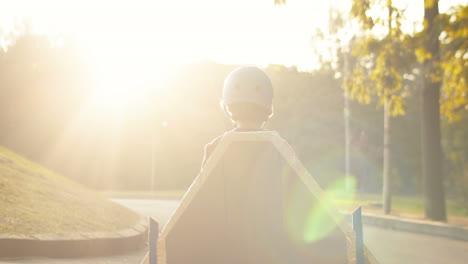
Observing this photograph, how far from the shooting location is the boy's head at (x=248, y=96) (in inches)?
155

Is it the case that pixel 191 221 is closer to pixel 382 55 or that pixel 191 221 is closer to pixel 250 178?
pixel 250 178

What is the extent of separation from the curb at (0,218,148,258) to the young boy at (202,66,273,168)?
16.0 ft

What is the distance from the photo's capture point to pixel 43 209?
1051 cm

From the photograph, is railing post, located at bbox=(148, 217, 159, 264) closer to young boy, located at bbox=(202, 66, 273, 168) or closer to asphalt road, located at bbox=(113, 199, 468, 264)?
young boy, located at bbox=(202, 66, 273, 168)

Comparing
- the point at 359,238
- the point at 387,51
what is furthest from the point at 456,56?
the point at 359,238

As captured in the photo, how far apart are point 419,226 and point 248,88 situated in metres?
12.2

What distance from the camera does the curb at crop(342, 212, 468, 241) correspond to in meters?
13.8

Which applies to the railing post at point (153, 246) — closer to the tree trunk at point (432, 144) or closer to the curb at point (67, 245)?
the curb at point (67, 245)

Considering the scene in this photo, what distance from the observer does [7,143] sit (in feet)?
189

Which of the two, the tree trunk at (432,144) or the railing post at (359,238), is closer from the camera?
the railing post at (359,238)

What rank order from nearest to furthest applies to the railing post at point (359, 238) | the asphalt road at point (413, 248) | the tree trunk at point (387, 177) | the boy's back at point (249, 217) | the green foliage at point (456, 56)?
1. the railing post at point (359, 238)
2. the boy's back at point (249, 217)
3. the asphalt road at point (413, 248)
4. the green foliage at point (456, 56)
5. the tree trunk at point (387, 177)

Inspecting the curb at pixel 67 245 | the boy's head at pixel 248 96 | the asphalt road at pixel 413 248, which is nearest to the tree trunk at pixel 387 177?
the asphalt road at pixel 413 248

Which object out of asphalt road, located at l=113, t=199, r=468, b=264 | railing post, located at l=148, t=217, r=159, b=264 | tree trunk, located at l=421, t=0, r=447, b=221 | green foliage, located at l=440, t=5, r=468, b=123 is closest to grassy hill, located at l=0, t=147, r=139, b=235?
asphalt road, located at l=113, t=199, r=468, b=264

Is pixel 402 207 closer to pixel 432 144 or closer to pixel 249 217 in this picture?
pixel 432 144
